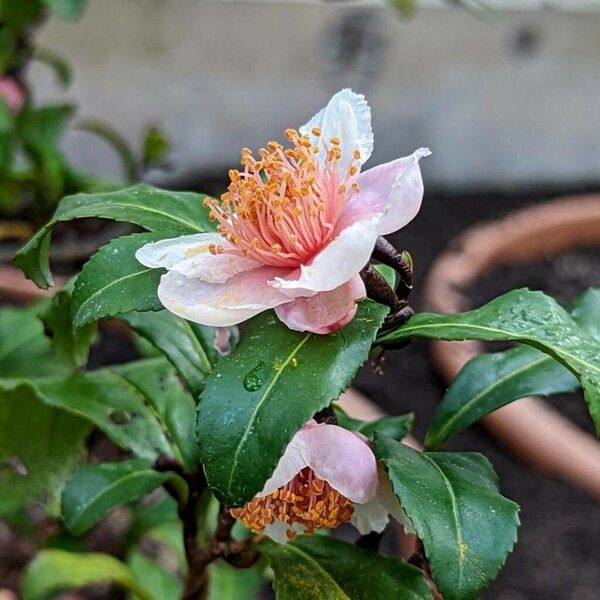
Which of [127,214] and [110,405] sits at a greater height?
[127,214]

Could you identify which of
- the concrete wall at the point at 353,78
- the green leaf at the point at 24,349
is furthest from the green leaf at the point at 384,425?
the concrete wall at the point at 353,78

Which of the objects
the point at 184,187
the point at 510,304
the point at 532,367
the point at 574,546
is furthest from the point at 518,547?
the point at 184,187

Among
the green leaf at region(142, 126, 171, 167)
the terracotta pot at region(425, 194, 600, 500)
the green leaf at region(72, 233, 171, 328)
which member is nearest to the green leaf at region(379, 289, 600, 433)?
the green leaf at region(72, 233, 171, 328)

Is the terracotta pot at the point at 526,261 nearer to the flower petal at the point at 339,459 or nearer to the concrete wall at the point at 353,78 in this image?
the concrete wall at the point at 353,78

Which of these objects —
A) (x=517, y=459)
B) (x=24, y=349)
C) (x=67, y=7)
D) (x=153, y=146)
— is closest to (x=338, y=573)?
(x=24, y=349)

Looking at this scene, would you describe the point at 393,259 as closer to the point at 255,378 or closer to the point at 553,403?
the point at 255,378

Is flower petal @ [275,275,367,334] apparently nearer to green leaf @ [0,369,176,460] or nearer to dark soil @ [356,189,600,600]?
green leaf @ [0,369,176,460]
